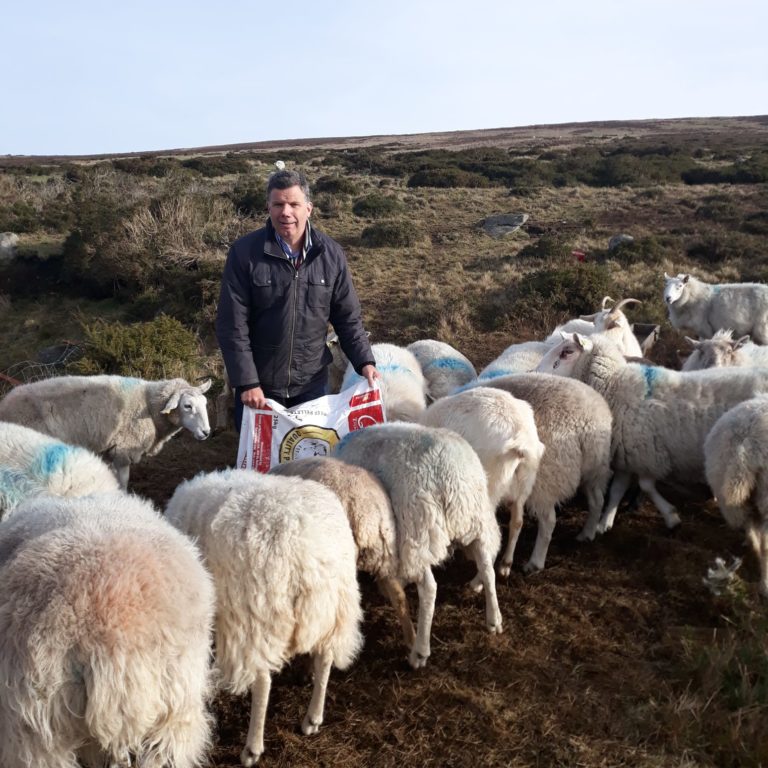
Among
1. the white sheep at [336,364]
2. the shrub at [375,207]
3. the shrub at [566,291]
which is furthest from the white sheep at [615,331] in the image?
the shrub at [375,207]

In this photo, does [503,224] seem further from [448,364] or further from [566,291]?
[448,364]

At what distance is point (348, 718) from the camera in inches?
119

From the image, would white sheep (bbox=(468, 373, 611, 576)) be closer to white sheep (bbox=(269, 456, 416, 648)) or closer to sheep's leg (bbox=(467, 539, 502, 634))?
sheep's leg (bbox=(467, 539, 502, 634))

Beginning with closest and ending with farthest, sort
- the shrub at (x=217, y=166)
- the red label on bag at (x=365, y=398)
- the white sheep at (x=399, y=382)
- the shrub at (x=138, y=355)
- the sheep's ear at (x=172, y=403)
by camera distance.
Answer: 1. the red label on bag at (x=365, y=398)
2. the white sheep at (x=399, y=382)
3. the sheep's ear at (x=172, y=403)
4. the shrub at (x=138, y=355)
5. the shrub at (x=217, y=166)

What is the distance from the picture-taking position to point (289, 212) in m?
3.89

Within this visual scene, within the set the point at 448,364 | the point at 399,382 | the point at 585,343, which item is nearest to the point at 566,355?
the point at 585,343

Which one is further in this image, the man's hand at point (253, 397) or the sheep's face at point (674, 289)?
the sheep's face at point (674, 289)

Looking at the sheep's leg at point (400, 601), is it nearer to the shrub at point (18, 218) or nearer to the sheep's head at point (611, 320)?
the sheep's head at point (611, 320)

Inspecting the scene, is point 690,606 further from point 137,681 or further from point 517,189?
point 517,189

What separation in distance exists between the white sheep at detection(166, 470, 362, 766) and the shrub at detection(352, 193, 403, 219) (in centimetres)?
1871

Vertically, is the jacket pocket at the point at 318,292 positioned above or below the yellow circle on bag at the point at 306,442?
above

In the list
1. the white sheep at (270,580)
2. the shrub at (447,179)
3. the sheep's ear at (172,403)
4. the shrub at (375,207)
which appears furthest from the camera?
the shrub at (447,179)

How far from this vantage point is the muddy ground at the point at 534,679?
279 cm

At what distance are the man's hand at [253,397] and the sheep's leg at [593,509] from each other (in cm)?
239
